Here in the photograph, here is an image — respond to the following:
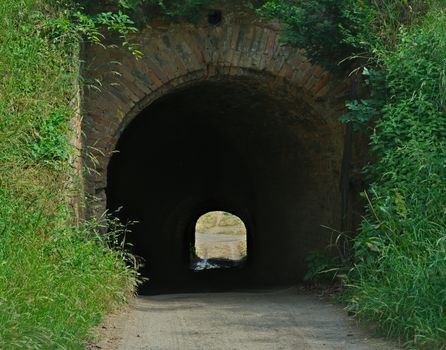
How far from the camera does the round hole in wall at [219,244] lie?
2081cm

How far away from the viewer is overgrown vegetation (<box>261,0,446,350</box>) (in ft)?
16.2

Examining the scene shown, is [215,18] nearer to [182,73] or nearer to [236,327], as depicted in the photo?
[182,73]

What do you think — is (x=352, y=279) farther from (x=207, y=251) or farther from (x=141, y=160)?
(x=207, y=251)

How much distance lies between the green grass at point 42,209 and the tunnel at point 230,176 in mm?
1286

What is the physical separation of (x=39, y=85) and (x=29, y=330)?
9.74 feet

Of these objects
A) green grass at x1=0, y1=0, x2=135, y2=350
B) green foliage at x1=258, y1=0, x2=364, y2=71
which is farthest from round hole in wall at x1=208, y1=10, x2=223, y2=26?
green grass at x1=0, y1=0, x2=135, y2=350

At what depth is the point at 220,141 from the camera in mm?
13344

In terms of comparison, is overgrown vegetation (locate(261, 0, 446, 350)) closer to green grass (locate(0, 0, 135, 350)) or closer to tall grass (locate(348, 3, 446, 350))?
tall grass (locate(348, 3, 446, 350))

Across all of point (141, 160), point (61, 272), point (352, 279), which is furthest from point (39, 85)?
point (141, 160)

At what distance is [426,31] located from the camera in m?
7.32

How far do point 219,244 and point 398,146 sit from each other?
71.0 feet

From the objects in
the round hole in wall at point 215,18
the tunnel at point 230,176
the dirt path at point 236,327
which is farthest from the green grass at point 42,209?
the round hole in wall at point 215,18

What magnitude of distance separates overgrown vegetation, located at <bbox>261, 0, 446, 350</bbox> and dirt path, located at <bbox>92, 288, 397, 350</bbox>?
30 centimetres

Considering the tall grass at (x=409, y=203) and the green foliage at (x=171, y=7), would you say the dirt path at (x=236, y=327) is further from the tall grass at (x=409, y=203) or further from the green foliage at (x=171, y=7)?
the green foliage at (x=171, y=7)
